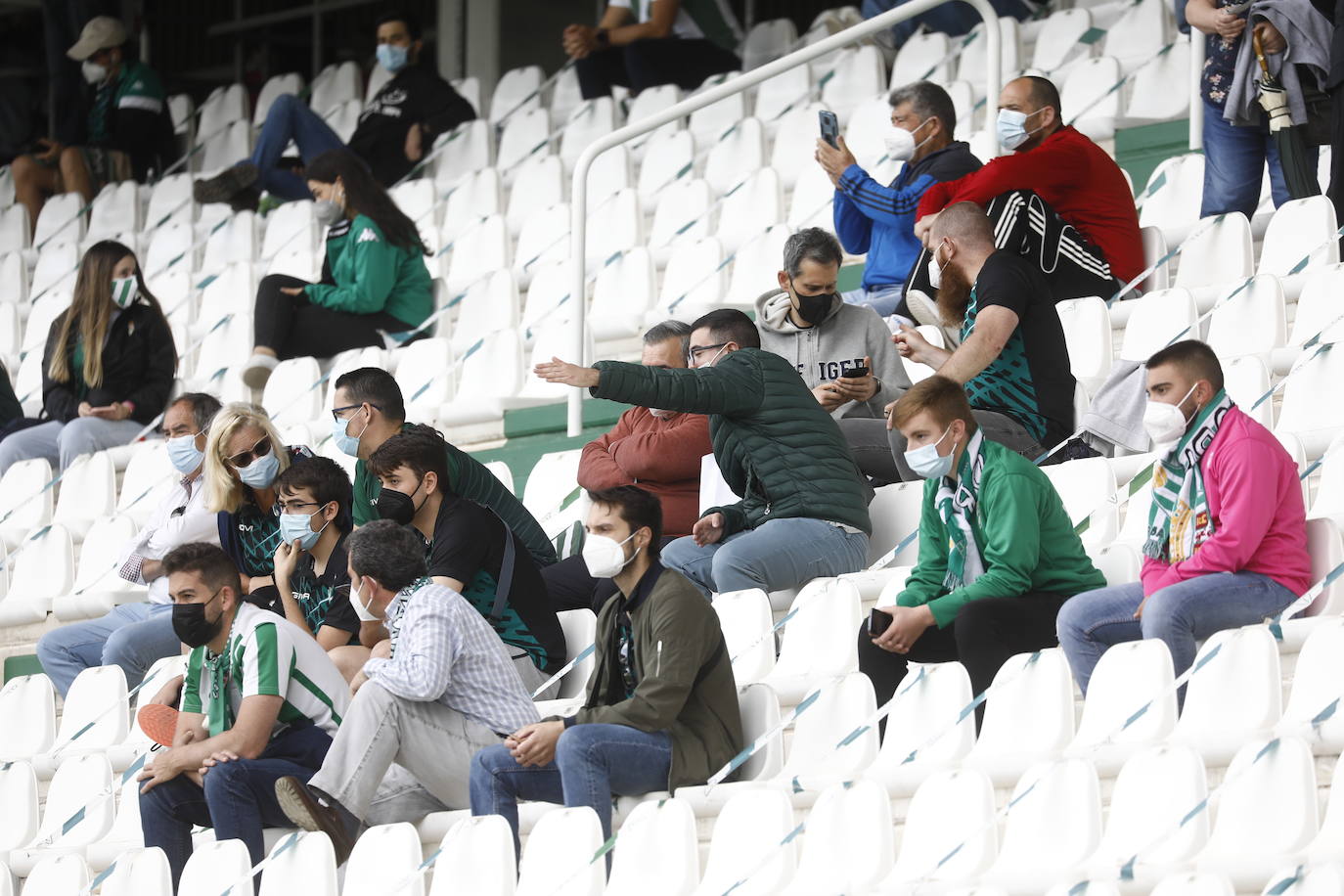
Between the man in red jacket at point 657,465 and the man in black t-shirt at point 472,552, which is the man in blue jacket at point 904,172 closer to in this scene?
the man in red jacket at point 657,465

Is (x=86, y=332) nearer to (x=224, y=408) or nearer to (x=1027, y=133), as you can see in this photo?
(x=224, y=408)

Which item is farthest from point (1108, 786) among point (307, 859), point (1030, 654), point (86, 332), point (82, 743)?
point (86, 332)

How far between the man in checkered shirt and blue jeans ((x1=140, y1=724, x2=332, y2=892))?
7.7 inches

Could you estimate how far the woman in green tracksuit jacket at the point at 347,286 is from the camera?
24.7 ft

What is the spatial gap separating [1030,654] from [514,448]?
9.61 ft

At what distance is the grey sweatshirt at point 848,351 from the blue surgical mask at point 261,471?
1.30m

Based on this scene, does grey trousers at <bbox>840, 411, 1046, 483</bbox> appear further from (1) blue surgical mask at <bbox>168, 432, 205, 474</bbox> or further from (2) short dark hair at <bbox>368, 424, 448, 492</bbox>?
(1) blue surgical mask at <bbox>168, 432, 205, 474</bbox>

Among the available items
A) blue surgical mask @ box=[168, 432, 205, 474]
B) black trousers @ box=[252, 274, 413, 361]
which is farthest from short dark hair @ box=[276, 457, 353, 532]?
black trousers @ box=[252, 274, 413, 361]

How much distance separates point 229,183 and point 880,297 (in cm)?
395

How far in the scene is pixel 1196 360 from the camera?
13.9ft

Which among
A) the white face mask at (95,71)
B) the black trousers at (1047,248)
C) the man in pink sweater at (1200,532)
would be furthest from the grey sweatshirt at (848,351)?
the white face mask at (95,71)

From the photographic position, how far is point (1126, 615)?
4.21 m

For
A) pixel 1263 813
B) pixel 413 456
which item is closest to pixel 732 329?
pixel 413 456

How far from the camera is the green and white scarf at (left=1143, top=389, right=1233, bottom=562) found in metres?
4.19
